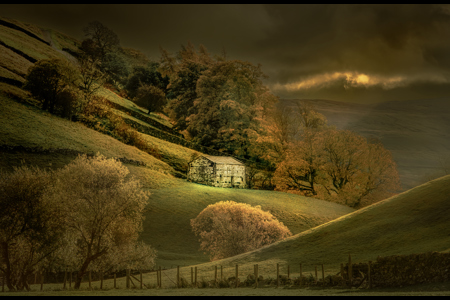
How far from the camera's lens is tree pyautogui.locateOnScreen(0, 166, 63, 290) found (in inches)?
1182

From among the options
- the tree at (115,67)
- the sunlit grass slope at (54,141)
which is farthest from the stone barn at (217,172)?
the tree at (115,67)

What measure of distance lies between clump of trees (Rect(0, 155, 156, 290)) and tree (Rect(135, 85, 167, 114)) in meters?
78.3

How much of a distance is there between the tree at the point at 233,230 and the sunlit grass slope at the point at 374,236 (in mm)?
8422

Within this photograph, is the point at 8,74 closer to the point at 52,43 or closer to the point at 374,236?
the point at 52,43

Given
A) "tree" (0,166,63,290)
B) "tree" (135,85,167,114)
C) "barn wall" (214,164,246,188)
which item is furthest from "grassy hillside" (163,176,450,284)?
"tree" (135,85,167,114)

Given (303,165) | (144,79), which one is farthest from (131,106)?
(303,165)

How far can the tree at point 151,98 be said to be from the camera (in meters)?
114

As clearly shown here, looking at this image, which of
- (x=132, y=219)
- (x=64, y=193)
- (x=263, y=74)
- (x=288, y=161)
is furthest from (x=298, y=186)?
(x=64, y=193)

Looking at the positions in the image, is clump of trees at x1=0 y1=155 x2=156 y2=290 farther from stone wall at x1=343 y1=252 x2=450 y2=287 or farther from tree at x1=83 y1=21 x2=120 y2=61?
tree at x1=83 y1=21 x2=120 y2=61

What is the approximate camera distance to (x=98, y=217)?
33.5 m

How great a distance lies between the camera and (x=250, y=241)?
47406mm

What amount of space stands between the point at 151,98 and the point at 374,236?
90.4m

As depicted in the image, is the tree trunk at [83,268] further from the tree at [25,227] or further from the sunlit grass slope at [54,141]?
the sunlit grass slope at [54,141]

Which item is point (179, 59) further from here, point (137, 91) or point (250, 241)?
point (250, 241)
